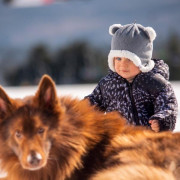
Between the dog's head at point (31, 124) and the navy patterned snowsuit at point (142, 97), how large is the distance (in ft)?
3.49

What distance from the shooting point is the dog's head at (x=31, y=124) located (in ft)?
8.62

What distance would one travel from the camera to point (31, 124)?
2701 mm

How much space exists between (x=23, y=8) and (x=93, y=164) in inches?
587

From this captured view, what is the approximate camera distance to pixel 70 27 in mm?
16891

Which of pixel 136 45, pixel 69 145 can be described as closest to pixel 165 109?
pixel 136 45

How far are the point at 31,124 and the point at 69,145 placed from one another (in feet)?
1.08

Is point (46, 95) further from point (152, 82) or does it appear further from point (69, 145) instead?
point (152, 82)

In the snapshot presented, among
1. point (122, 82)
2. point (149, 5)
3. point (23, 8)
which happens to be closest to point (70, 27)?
point (23, 8)

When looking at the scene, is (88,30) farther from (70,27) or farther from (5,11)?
(5,11)

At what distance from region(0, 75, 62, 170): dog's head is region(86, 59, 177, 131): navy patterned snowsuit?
1.06m

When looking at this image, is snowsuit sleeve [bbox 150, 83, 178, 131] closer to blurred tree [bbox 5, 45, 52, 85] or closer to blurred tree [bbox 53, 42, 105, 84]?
blurred tree [bbox 53, 42, 105, 84]

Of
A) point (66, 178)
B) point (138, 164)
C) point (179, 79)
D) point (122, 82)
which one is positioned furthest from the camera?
point (179, 79)

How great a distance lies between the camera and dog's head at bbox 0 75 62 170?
2627 millimetres

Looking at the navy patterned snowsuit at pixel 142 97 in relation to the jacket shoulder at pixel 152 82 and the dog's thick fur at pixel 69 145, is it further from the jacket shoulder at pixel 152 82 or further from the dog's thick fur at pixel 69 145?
the dog's thick fur at pixel 69 145
